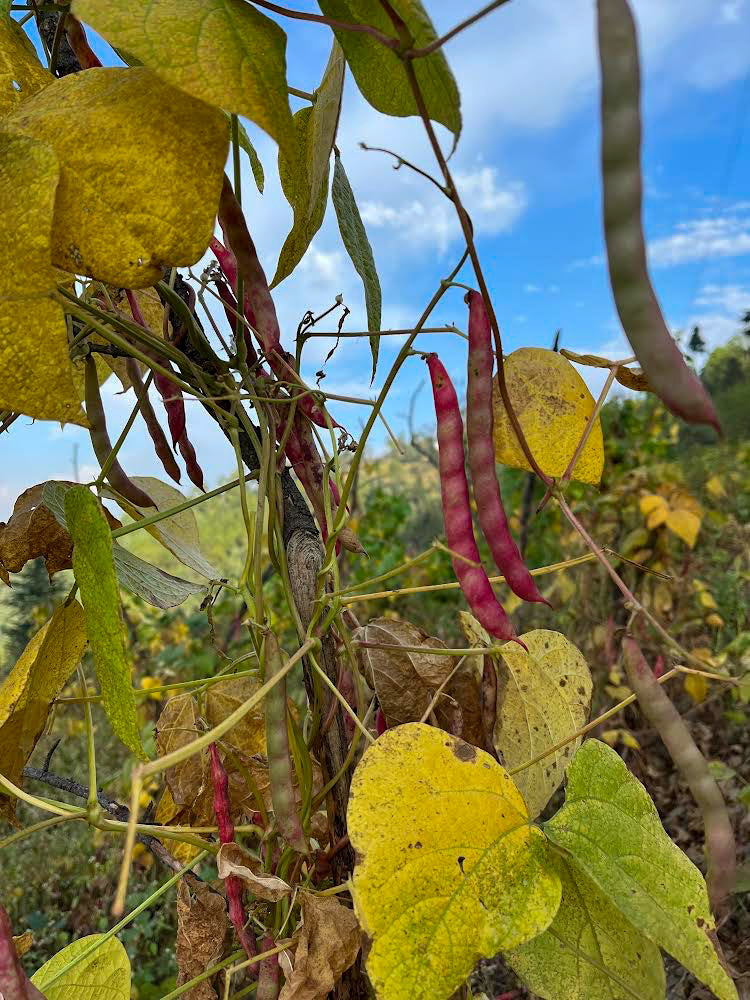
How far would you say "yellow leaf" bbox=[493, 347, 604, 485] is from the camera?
25.4 inches

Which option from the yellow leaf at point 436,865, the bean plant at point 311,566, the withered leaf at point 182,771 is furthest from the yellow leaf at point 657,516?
the yellow leaf at point 436,865

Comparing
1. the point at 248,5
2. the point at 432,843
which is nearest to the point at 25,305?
the point at 248,5

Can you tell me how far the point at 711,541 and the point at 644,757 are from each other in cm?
220

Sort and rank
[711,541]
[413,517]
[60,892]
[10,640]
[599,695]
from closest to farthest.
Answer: [60,892], [599,695], [10,640], [711,541], [413,517]

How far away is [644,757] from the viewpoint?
→ 2514 millimetres

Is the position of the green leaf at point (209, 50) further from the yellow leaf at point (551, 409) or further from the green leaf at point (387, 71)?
the yellow leaf at point (551, 409)

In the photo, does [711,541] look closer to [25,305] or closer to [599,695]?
[599,695]

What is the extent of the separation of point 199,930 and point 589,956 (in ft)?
1.03

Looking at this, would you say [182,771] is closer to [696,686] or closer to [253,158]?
[253,158]

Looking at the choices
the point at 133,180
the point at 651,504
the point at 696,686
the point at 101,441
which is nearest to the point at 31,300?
the point at 133,180

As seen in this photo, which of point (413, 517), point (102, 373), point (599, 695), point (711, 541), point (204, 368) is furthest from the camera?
point (413, 517)

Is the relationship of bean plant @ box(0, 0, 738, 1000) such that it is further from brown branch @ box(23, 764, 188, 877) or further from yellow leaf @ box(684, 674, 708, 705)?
yellow leaf @ box(684, 674, 708, 705)

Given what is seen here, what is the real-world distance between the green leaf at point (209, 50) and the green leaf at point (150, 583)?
36 centimetres

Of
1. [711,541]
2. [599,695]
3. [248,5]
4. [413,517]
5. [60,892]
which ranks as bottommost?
[60,892]
